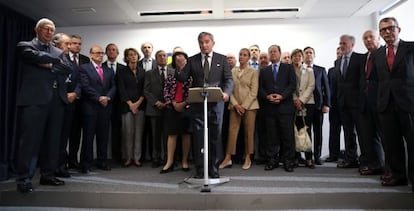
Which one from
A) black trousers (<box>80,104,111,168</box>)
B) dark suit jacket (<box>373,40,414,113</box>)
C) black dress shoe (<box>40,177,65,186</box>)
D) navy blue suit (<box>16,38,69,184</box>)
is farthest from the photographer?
black trousers (<box>80,104,111,168</box>)

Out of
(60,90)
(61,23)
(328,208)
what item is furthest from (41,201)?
(61,23)

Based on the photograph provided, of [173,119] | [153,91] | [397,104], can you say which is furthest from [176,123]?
[397,104]

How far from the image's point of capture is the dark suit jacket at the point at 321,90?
169 inches

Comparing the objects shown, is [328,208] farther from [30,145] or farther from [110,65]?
[110,65]

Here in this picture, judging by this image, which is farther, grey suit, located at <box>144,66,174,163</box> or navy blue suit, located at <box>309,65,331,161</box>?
navy blue suit, located at <box>309,65,331,161</box>

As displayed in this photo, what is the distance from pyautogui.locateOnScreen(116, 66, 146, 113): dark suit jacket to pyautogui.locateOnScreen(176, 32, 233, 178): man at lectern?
1051mm

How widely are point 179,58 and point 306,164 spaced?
2041 millimetres

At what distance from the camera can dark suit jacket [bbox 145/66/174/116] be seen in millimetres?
4199

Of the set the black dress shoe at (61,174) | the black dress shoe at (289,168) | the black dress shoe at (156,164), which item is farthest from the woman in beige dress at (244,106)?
the black dress shoe at (61,174)

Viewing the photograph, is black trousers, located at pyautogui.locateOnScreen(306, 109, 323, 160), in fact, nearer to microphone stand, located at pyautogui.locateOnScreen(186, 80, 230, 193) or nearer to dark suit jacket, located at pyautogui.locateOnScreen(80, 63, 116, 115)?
microphone stand, located at pyautogui.locateOnScreen(186, 80, 230, 193)

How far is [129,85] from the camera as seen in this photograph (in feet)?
14.3

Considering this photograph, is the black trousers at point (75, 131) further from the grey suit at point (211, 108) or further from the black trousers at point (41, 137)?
the grey suit at point (211, 108)

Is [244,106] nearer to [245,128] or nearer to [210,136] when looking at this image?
[245,128]

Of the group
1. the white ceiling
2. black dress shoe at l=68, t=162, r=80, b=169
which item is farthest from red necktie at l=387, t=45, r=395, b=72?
black dress shoe at l=68, t=162, r=80, b=169
